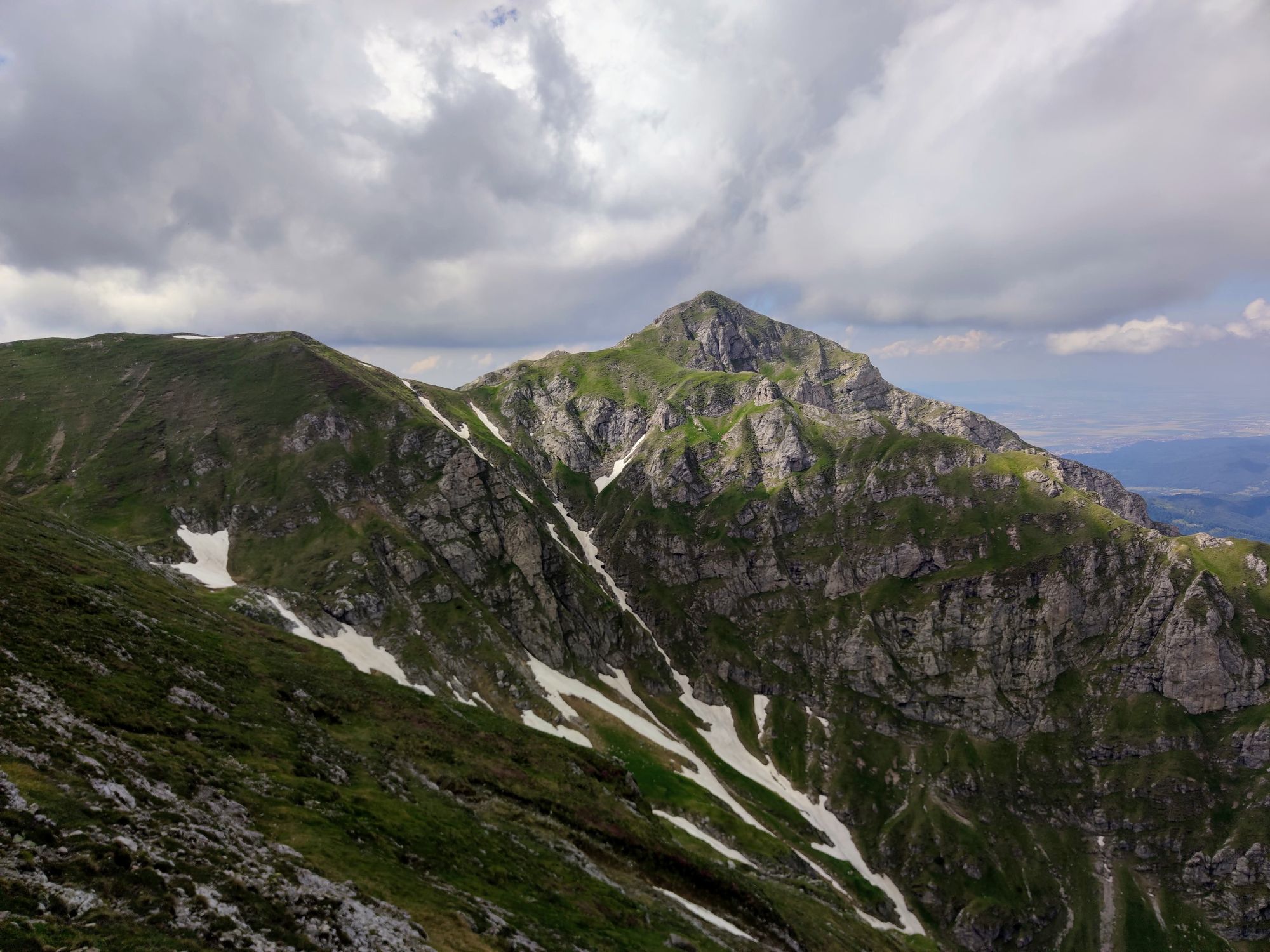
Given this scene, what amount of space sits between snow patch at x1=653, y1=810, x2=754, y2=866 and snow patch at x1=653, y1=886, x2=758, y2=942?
173ft

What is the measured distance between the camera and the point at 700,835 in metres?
120

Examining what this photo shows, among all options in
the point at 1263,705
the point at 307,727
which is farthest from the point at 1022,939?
the point at 307,727

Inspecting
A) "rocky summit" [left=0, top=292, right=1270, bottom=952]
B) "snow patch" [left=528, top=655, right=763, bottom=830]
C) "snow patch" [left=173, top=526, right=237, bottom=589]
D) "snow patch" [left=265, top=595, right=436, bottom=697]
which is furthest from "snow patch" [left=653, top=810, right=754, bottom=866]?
"snow patch" [left=173, top=526, right=237, bottom=589]

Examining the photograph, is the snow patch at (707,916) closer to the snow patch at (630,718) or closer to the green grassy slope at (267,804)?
the green grassy slope at (267,804)

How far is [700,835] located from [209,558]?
15396 centimetres

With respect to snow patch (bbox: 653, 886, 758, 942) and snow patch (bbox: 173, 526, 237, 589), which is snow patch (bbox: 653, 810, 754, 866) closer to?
A: snow patch (bbox: 653, 886, 758, 942)

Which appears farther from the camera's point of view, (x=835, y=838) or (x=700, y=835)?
(x=835, y=838)

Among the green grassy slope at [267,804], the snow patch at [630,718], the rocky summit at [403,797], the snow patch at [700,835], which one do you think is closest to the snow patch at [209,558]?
the rocky summit at [403,797]

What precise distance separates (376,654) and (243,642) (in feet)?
226

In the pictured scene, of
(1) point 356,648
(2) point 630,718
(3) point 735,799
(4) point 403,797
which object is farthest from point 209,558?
(3) point 735,799

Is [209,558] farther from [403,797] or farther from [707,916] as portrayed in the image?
[707,916]

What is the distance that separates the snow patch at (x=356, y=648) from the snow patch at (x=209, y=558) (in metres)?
18.9

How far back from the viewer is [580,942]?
40.3 m

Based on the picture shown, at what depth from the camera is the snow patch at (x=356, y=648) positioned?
141000 millimetres
